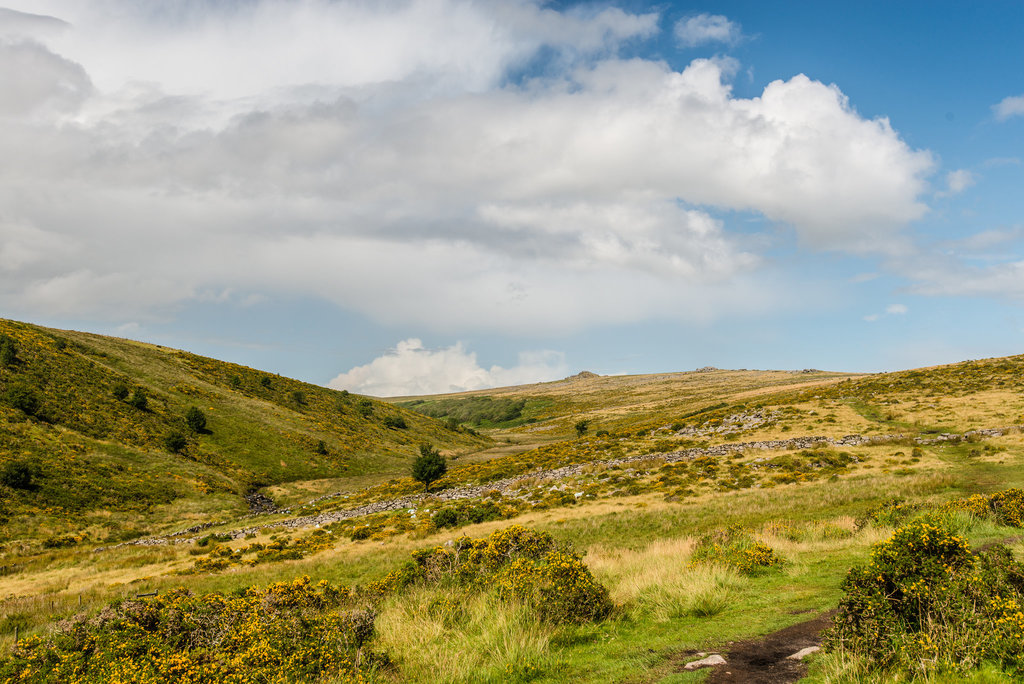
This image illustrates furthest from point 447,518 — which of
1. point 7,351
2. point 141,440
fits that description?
point 7,351

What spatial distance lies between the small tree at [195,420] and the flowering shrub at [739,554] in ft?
196

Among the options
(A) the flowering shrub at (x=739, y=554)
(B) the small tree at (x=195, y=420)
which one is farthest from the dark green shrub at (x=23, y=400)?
(A) the flowering shrub at (x=739, y=554)

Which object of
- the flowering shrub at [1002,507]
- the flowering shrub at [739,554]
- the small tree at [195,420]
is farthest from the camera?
the small tree at [195,420]

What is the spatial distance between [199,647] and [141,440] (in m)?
52.0

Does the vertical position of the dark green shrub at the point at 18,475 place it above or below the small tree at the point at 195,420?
below

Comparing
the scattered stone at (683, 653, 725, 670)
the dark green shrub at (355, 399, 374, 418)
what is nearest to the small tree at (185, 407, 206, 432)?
the dark green shrub at (355, 399, 374, 418)

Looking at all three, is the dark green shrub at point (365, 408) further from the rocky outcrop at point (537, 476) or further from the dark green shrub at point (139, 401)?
the rocky outcrop at point (537, 476)

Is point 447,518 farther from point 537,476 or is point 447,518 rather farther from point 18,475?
point 18,475

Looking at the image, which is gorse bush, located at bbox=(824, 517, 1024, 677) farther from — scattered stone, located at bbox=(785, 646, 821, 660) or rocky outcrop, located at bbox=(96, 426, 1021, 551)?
rocky outcrop, located at bbox=(96, 426, 1021, 551)

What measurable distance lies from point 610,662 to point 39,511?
43.6 meters

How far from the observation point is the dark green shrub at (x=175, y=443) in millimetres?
49869

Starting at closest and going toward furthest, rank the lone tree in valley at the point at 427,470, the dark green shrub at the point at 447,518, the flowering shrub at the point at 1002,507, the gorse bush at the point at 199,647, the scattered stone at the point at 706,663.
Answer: the gorse bush at the point at 199,647 < the scattered stone at the point at 706,663 < the flowering shrub at the point at 1002,507 < the dark green shrub at the point at 447,518 < the lone tree in valley at the point at 427,470

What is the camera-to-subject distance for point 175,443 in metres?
50.1

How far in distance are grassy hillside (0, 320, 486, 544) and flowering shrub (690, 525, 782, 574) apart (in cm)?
3982
